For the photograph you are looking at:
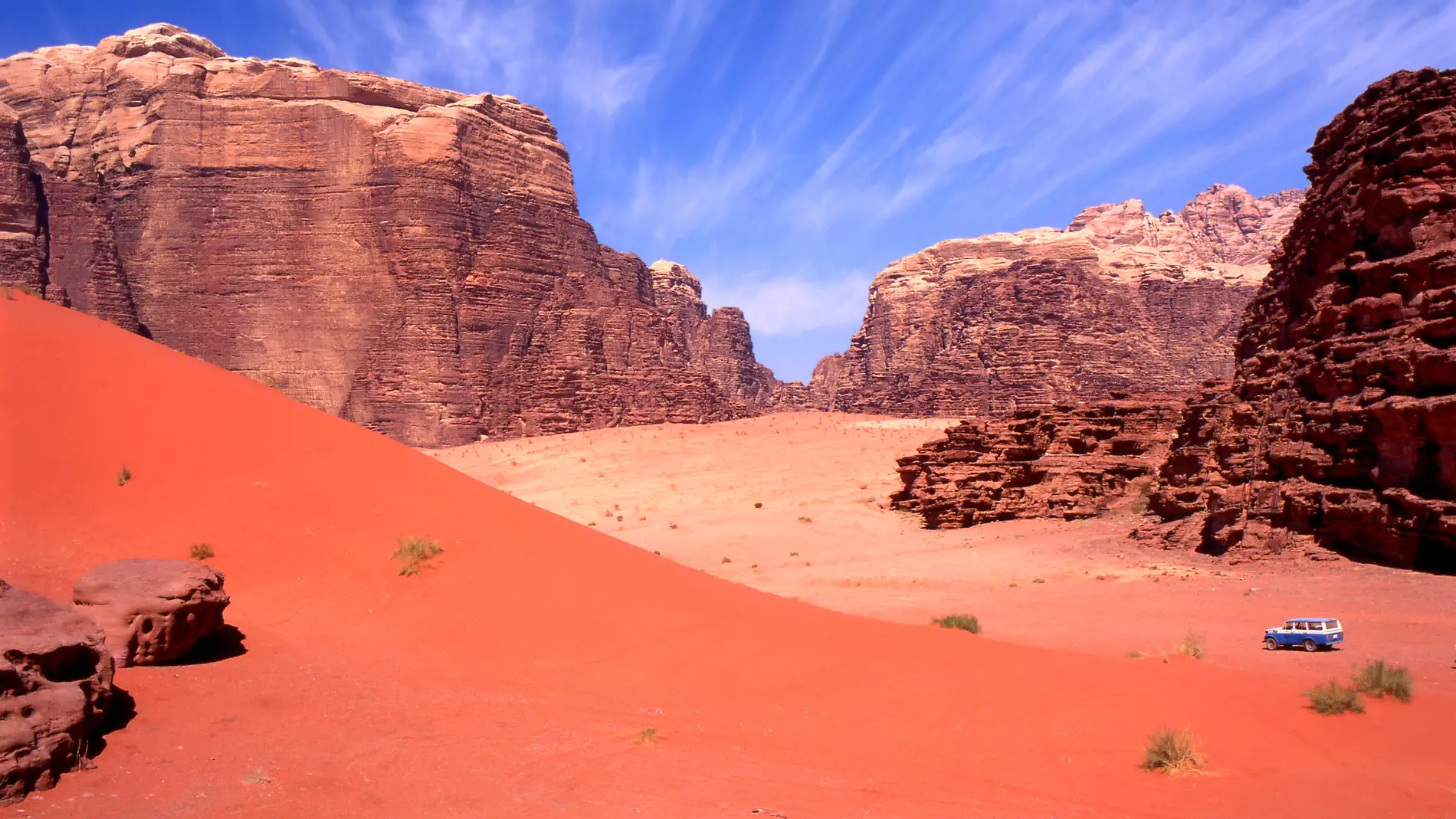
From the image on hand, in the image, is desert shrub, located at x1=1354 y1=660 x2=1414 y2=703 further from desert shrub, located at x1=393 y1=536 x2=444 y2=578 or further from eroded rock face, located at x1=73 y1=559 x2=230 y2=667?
eroded rock face, located at x1=73 y1=559 x2=230 y2=667

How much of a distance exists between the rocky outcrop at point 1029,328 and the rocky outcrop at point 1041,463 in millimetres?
22384

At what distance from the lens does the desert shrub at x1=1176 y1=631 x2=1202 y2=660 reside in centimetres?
1108

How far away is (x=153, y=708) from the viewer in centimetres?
636

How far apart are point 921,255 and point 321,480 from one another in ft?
293

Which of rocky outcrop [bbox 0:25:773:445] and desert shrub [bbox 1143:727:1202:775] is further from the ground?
rocky outcrop [bbox 0:25:773:445]

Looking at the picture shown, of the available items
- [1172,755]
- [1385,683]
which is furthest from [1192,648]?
Result: [1172,755]

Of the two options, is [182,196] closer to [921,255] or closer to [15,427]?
[15,427]

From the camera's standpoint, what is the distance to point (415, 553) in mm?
10109

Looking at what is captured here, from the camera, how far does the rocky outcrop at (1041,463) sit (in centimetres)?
2844

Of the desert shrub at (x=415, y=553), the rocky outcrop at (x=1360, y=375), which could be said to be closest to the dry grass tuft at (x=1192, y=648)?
the rocky outcrop at (x=1360, y=375)

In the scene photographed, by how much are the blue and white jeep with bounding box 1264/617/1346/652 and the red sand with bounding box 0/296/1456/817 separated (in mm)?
2360

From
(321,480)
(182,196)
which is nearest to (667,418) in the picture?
(182,196)

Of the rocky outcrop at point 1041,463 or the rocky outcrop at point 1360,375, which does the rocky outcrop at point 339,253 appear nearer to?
the rocky outcrop at point 1041,463

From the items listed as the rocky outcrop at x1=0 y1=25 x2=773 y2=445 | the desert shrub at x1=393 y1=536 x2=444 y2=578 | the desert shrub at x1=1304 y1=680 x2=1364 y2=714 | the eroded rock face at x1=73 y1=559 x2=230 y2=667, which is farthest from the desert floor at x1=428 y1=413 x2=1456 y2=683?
the eroded rock face at x1=73 y1=559 x2=230 y2=667
